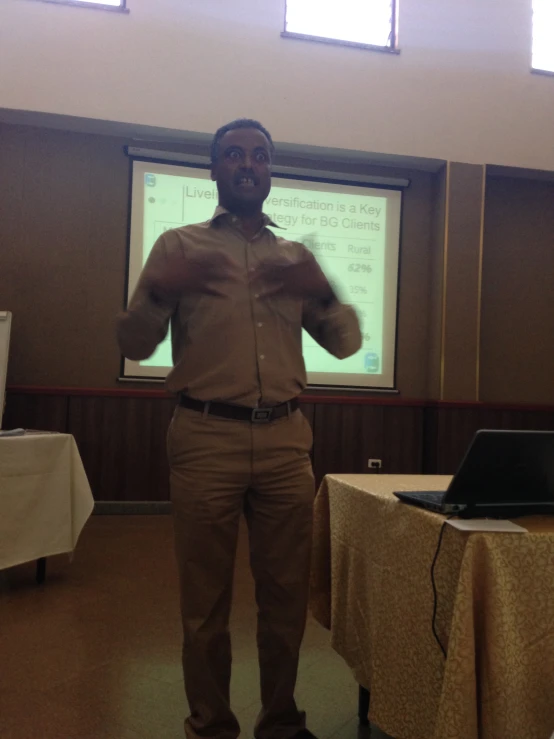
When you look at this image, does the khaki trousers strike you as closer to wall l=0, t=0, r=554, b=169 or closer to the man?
the man

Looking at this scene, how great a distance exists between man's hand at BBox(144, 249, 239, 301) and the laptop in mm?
669

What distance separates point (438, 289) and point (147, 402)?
2512mm

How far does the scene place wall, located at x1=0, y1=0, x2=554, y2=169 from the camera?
4387 mm

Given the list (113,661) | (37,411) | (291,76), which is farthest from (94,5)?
(113,661)

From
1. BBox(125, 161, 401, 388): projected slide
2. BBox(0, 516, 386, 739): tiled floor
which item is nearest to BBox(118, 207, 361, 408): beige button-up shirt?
BBox(0, 516, 386, 739): tiled floor

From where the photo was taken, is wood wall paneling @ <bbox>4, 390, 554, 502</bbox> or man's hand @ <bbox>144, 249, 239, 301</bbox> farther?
wood wall paneling @ <bbox>4, 390, 554, 502</bbox>

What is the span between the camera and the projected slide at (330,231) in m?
4.73

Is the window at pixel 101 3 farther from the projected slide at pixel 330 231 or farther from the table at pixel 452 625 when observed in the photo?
the table at pixel 452 625

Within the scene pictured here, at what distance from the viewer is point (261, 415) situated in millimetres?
1414

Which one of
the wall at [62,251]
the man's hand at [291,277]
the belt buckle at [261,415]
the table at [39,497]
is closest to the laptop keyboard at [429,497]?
the belt buckle at [261,415]

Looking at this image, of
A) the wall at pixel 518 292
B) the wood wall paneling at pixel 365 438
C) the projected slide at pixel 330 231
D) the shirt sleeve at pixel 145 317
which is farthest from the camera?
the wall at pixel 518 292

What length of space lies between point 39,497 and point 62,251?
2.51 metres

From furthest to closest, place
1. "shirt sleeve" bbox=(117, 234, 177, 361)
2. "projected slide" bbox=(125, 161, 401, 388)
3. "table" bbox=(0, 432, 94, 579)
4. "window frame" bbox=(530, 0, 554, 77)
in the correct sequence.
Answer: "window frame" bbox=(530, 0, 554, 77) < "projected slide" bbox=(125, 161, 401, 388) < "table" bbox=(0, 432, 94, 579) < "shirt sleeve" bbox=(117, 234, 177, 361)

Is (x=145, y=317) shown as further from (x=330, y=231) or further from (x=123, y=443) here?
(x=330, y=231)
